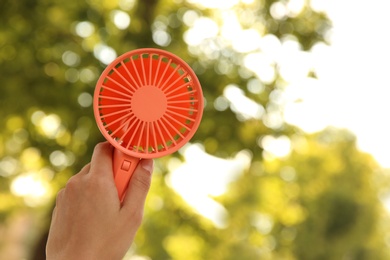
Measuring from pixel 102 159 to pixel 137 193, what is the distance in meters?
0.11

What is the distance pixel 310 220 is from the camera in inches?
1072

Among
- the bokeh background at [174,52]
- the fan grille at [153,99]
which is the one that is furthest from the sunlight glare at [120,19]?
the fan grille at [153,99]

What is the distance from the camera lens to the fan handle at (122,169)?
1529 millimetres

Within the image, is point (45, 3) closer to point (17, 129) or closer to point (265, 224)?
point (17, 129)

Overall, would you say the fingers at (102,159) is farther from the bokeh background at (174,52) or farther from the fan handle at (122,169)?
the bokeh background at (174,52)

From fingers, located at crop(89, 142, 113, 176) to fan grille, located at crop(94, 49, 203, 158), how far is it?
19 cm

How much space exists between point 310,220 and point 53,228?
26.2 m

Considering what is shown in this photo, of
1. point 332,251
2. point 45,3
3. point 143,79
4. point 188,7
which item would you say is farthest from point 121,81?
point 332,251

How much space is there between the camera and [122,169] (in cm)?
155

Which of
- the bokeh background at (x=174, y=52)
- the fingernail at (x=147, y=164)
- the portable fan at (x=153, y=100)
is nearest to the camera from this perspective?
the fingernail at (x=147, y=164)

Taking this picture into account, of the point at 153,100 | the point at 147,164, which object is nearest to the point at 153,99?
the point at 153,100

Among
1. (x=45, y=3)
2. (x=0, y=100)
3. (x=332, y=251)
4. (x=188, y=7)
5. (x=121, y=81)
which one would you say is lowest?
(x=121, y=81)

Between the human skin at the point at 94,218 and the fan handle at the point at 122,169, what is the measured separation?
0.01 meters

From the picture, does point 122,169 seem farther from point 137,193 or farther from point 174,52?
point 174,52
